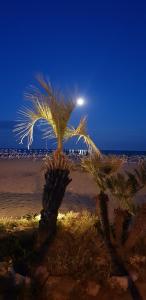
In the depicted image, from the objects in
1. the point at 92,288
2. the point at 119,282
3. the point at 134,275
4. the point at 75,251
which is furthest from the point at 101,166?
the point at 92,288

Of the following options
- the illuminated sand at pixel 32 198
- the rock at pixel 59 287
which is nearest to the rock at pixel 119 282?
the rock at pixel 59 287

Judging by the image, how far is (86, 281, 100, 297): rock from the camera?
6.99 meters

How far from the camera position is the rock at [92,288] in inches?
275

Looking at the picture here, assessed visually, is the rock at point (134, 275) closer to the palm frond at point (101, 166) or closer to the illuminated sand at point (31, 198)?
the palm frond at point (101, 166)

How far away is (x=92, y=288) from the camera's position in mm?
7066

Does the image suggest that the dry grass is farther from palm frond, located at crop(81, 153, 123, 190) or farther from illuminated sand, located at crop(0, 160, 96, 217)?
illuminated sand, located at crop(0, 160, 96, 217)

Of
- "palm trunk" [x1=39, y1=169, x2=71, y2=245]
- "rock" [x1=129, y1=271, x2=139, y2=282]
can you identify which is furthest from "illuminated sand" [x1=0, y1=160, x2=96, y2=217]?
"rock" [x1=129, y1=271, x2=139, y2=282]

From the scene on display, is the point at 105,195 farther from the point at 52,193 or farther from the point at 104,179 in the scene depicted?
the point at 52,193

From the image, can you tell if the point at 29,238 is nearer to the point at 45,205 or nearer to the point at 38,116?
the point at 45,205

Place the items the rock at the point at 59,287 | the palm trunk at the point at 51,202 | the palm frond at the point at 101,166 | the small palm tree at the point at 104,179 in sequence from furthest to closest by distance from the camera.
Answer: the palm trunk at the point at 51,202, the palm frond at the point at 101,166, the small palm tree at the point at 104,179, the rock at the point at 59,287

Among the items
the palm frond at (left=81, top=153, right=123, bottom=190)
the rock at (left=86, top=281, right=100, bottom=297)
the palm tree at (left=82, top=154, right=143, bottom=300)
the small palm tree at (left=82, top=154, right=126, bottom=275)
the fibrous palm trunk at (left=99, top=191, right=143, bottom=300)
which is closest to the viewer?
the rock at (left=86, top=281, right=100, bottom=297)

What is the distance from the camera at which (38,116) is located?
9188 millimetres

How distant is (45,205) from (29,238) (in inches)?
29.4

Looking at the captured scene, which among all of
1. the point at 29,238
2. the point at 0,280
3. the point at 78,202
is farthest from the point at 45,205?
the point at 78,202
